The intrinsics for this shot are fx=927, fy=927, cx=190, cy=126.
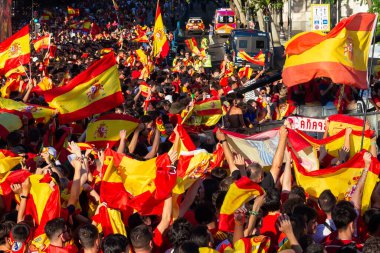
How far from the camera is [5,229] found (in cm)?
771

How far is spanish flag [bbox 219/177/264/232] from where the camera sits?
7.35 m

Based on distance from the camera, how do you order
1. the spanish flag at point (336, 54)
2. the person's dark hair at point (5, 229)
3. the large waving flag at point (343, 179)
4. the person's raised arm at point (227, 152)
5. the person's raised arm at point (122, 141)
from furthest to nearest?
1. the spanish flag at point (336, 54)
2. the person's raised arm at point (122, 141)
3. the person's raised arm at point (227, 152)
4. the large waving flag at point (343, 179)
5. the person's dark hair at point (5, 229)

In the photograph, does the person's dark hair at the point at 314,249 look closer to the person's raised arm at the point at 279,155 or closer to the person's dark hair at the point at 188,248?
the person's dark hair at the point at 188,248

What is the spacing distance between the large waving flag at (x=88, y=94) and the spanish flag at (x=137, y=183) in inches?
137

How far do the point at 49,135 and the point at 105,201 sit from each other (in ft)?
12.5

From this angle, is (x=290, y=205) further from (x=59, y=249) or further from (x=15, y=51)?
(x=15, y=51)

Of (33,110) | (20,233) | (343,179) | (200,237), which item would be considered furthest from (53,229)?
(33,110)

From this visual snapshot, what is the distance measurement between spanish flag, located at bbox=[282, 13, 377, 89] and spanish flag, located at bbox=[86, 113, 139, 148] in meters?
2.06

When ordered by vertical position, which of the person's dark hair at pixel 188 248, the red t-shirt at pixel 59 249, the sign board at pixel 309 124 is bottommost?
the sign board at pixel 309 124

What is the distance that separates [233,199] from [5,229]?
1.93 m

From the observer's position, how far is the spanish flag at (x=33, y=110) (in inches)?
486

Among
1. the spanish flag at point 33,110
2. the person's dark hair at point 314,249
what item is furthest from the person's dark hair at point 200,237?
the spanish flag at point 33,110

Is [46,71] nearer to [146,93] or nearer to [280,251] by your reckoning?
[146,93]

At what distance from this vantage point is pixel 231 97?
47.5 ft
